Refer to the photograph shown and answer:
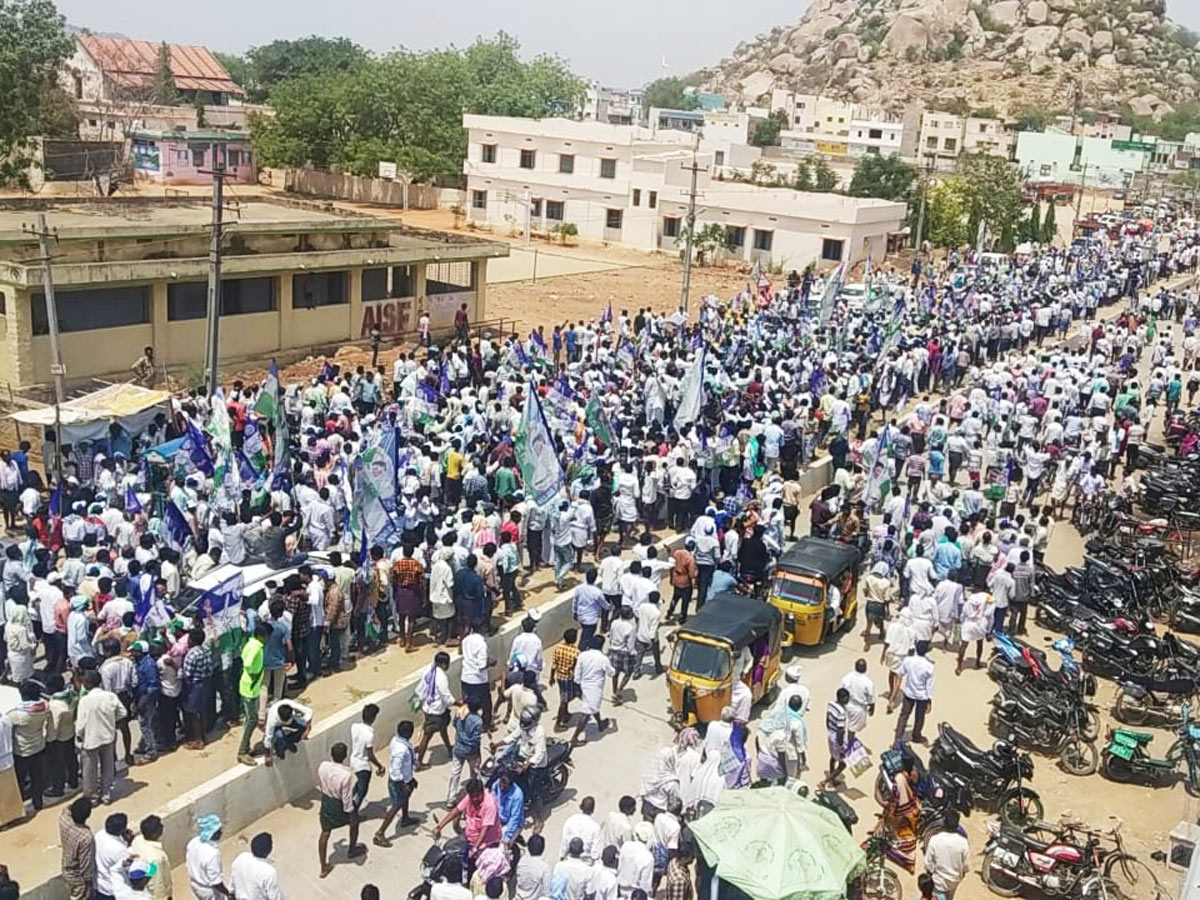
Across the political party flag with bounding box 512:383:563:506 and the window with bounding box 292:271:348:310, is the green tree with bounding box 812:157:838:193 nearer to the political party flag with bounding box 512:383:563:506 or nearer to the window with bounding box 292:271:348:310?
the window with bounding box 292:271:348:310

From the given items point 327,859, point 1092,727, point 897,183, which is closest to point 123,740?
point 327,859

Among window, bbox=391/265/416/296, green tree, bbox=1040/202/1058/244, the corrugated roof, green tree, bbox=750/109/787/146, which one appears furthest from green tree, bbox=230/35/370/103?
window, bbox=391/265/416/296

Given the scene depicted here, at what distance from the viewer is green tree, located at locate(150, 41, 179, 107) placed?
3169 inches

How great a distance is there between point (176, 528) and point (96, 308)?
1203 cm

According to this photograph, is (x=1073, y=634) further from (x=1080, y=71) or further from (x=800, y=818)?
(x=1080, y=71)

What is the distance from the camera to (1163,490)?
18828mm

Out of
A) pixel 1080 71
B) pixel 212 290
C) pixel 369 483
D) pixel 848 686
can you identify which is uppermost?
pixel 1080 71

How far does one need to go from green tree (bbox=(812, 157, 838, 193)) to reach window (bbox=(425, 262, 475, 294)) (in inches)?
1450

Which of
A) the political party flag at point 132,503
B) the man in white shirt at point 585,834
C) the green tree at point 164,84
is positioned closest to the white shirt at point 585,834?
the man in white shirt at point 585,834

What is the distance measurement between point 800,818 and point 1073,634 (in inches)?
291

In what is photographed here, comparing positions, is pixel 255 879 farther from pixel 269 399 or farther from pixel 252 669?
pixel 269 399

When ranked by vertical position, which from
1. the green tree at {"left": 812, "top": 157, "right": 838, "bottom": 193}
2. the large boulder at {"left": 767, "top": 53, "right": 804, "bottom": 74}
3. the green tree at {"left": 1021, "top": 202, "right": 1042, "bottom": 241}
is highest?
the large boulder at {"left": 767, "top": 53, "right": 804, "bottom": 74}

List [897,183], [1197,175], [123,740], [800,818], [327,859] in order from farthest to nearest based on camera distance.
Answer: [1197,175] < [897,183] < [123,740] < [327,859] < [800,818]

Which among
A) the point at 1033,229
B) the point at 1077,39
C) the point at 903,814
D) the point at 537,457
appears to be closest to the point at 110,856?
the point at 903,814
